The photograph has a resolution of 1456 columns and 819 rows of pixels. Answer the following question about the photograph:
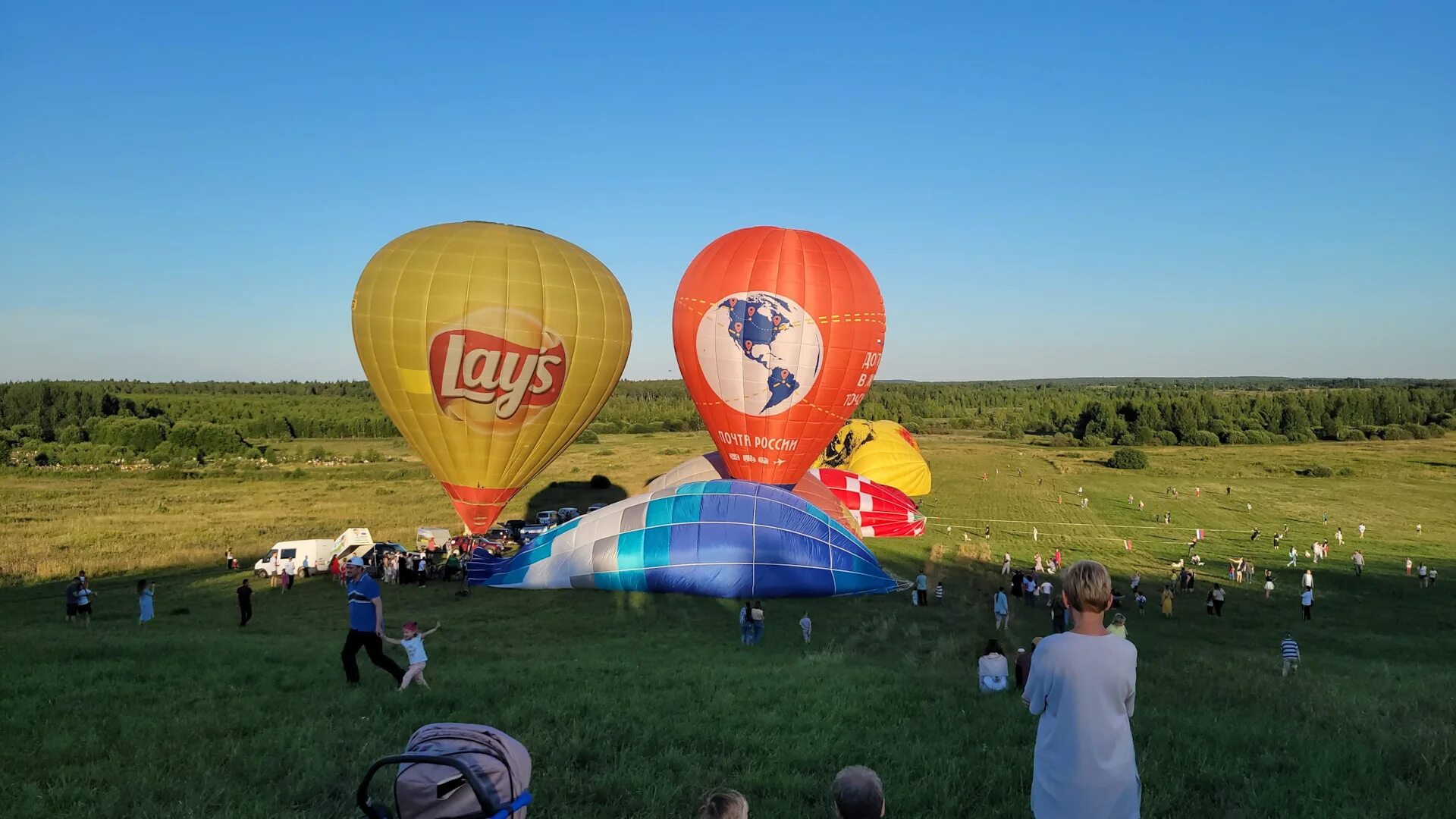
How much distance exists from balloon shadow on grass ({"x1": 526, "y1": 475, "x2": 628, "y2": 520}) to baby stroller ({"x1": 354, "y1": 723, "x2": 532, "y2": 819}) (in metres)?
35.8

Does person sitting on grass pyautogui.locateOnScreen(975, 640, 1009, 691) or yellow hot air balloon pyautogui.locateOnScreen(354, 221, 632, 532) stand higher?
yellow hot air balloon pyautogui.locateOnScreen(354, 221, 632, 532)

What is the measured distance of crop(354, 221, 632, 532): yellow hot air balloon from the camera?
24.3m

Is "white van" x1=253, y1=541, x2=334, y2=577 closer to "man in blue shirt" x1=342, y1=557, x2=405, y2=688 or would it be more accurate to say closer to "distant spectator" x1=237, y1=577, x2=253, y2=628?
"distant spectator" x1=237, y1=577, x2=253, y2=628

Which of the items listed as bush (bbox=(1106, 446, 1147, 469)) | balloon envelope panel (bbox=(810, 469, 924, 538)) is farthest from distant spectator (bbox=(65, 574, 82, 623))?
bush (bbox=(1106, 446, 1147, 469))

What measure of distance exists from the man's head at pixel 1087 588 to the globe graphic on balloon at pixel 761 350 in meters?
23.6

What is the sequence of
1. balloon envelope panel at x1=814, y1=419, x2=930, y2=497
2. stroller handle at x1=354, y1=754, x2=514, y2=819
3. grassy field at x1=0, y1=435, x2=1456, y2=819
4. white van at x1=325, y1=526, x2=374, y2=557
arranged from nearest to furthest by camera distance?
stroller handle at x1=354, y1=754, x2=514, y2=819, grassy field at x1=0, y1=435, x2=1456, y2=819, white van at x1=325, y1=526, x2=374, y2=557, balloon envelope panel at x1=814, y1=419, x2=930, y2=497

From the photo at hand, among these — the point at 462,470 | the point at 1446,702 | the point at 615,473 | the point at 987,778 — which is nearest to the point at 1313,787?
the point at 987,778

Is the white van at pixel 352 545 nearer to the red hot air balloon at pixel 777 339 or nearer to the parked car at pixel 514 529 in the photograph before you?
the parked car at pixel 514 529

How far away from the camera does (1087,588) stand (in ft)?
12.3

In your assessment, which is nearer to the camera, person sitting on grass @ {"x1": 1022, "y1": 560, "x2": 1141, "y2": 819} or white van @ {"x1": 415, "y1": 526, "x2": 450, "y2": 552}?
person sitting on grass @ {"x1": 1022, "y1": 560, "x2": 1141, "y2": 819}

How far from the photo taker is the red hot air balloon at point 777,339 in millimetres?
27375

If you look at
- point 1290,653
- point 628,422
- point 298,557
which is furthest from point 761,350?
point 628,422

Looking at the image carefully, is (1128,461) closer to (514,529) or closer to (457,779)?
(514,529)

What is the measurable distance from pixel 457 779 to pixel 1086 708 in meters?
2.61
